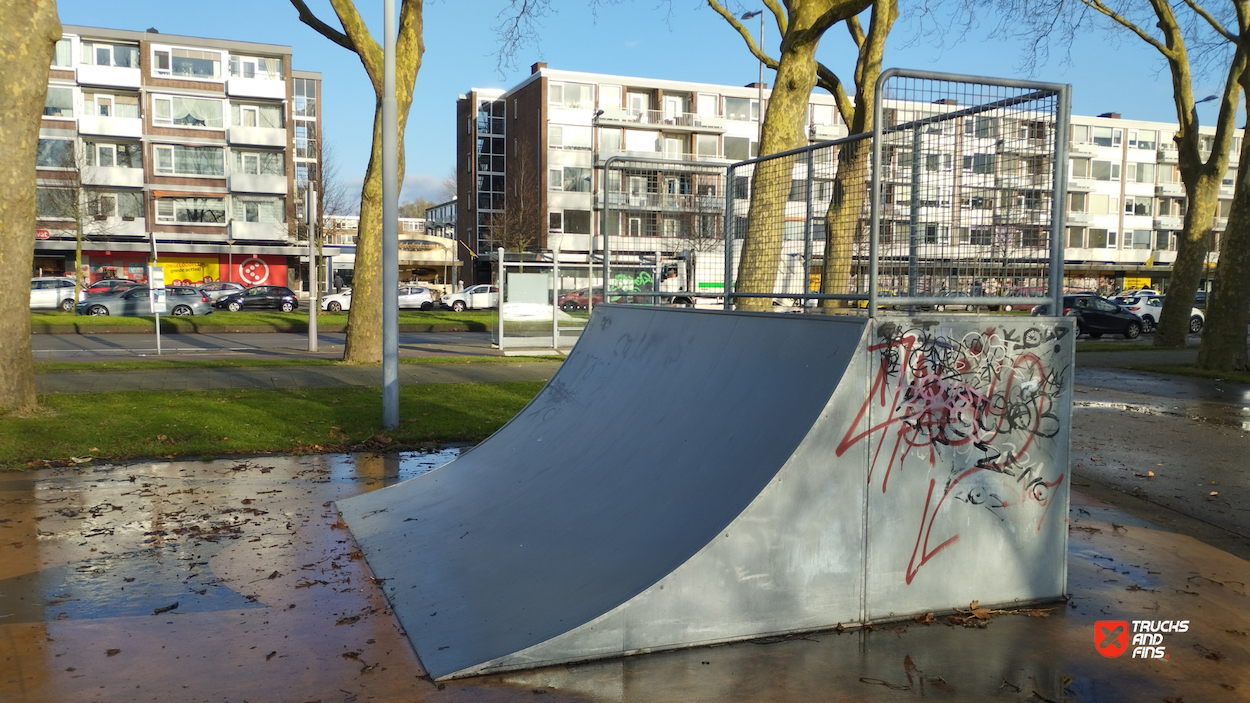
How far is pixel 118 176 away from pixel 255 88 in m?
9.97

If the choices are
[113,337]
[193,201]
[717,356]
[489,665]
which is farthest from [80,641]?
[193,201]

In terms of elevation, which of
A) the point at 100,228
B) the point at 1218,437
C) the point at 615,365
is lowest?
the point at 1218,437

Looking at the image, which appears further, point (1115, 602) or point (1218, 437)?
point (1218, 437)

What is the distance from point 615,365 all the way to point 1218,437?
25.8ft

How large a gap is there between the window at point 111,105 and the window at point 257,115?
5.65 m

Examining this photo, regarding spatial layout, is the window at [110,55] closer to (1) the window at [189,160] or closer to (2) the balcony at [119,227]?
(1) the window at [189,160]

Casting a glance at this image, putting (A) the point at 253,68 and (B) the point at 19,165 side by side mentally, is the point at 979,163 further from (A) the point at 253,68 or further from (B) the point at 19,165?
(A) the point at 253,68

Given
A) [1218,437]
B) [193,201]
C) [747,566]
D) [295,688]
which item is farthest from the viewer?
[193,201]

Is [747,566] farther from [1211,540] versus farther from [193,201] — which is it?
[193,201]

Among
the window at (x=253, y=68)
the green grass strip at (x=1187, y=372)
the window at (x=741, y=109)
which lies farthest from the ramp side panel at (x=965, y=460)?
the window at (x=741, y=109)

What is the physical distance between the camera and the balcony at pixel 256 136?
57.3 meters

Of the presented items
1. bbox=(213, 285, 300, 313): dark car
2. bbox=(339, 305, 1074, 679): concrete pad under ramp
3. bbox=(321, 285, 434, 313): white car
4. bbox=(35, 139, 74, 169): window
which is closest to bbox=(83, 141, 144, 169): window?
bbox=(35, 139, 74, 169): window

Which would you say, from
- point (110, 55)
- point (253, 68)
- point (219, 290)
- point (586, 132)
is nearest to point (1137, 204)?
point (586, 132)

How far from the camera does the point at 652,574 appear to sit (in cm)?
422
